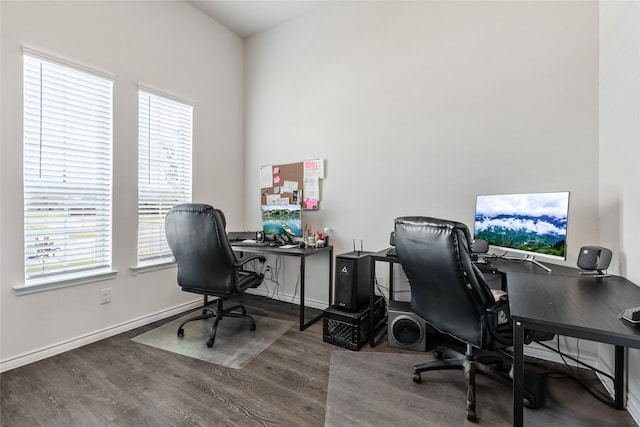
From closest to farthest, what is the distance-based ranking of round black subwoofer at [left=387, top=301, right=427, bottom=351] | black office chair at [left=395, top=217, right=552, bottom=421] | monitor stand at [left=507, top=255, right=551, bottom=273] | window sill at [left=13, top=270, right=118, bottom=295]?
black office chair at [left=395, top=217, right=552, bottom=421] < monitor stand at [left=507, top=255, right=551, bottom=273] < window sill at [left=13, top=270, right=118, bottom=295] < round black subwoofer at [left=387, top=301, right=427, bottom=351]

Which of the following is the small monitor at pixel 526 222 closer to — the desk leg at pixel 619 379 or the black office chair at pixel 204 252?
the desk leg at pixel 619 379

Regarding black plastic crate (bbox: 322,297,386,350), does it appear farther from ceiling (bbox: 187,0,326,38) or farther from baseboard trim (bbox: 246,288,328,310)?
ceiling (bbox: 187,0,326,38)

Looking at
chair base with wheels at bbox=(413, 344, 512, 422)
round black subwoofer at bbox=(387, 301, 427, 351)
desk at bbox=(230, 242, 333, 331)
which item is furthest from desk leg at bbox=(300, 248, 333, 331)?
chair base with wheels at bbox=(413, 344, 512, 422)

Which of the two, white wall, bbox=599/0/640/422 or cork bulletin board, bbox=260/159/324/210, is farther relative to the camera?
cork bulletin board, bbox=260/159/324/210

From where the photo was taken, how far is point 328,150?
3.06m

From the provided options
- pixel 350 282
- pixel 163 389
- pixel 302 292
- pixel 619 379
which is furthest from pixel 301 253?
pixel 619 379

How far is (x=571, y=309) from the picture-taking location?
3.73ft

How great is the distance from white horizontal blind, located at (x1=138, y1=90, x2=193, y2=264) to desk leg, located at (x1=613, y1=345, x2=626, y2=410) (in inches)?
140

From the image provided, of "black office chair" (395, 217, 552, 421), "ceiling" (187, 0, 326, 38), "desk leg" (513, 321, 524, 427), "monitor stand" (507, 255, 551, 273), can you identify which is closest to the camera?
"desk leg" (513, 321, 524, 427)

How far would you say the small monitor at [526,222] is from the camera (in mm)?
1709

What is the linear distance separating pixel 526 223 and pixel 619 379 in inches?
37.2

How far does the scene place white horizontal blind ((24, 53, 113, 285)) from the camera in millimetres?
2029

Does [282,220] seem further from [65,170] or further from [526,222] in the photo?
[526,222]

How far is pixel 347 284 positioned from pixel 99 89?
105 inches
